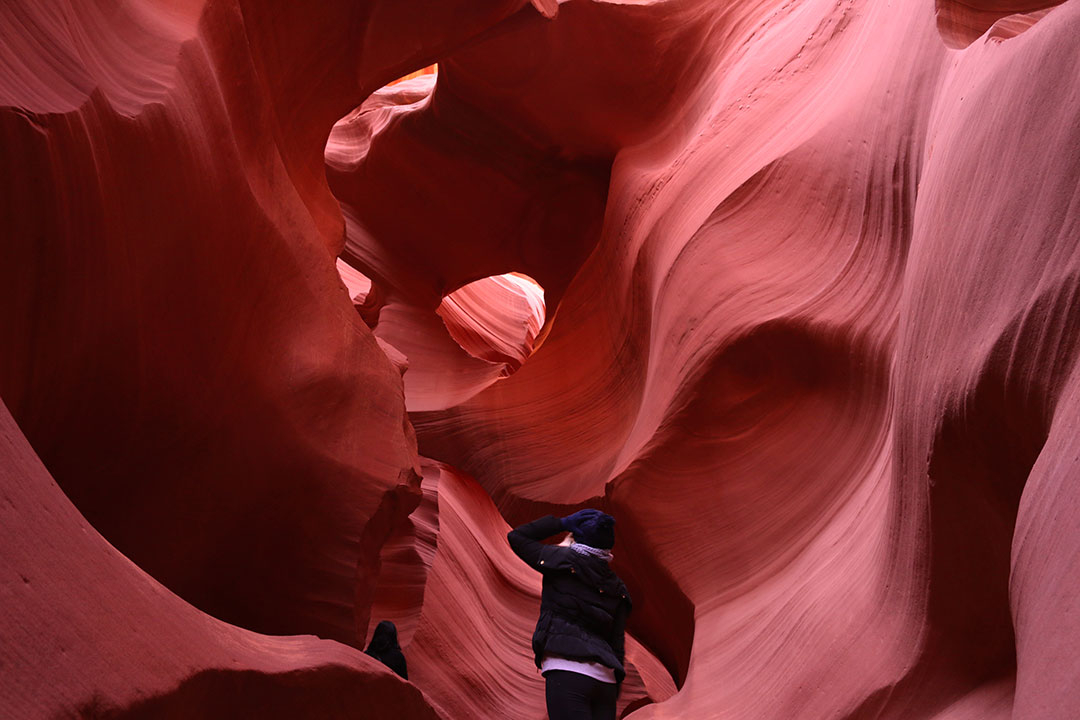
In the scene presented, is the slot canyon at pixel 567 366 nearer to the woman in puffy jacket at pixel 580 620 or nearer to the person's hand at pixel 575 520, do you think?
the woman in puffy jacket at pixel 580 620

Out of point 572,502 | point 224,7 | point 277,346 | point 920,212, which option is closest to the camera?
point 920,212

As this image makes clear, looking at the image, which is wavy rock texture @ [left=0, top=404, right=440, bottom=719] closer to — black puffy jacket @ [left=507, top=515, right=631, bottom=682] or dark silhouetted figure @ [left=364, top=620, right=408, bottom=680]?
black puffy jacket @ [left=507, top=515, right=631, bottom=682]

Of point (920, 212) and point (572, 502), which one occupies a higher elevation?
point (920, 212)

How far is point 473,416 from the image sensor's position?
775 cm

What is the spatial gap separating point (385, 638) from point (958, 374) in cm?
306

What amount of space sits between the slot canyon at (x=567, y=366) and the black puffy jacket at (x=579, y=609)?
19.6 inches

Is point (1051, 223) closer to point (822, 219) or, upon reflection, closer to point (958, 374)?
point (958, 374)

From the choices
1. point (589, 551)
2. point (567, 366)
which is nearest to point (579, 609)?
point (589, 551)

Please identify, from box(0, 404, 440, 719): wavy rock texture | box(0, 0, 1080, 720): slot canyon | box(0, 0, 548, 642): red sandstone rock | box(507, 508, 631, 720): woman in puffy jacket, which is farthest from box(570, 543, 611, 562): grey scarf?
box(0, 404, 440, 719): wavy rock texture

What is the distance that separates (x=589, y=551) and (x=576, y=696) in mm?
592

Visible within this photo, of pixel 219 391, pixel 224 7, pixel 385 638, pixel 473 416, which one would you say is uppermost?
pixel 224 7

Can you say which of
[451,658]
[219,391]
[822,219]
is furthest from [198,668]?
[451,658]

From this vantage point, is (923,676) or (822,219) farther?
(822,219)

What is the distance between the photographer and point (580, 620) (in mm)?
4031
